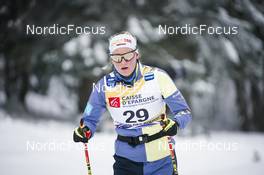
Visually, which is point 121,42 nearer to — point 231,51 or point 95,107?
point 95,107

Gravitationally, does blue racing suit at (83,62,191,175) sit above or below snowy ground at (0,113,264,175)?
above

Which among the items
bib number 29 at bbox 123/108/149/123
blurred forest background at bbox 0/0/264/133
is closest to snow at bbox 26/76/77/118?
blurred forest background at bbox 0/0/264/133

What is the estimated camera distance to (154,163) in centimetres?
419

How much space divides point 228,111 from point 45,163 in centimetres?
813

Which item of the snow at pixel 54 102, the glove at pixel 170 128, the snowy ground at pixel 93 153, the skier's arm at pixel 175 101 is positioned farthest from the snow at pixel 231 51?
the glove at pixel 170 128

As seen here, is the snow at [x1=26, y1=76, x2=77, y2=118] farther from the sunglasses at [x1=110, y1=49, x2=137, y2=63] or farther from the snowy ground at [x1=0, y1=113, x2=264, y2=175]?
the sunglasses at [x1=110, y1=49, x2=137, y2=63]

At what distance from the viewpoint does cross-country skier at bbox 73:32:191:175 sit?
4172 millimetres

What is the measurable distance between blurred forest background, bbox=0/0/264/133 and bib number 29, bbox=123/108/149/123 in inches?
246

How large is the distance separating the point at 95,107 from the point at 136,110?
0.34 m

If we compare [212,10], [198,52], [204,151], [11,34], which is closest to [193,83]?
[198,52]

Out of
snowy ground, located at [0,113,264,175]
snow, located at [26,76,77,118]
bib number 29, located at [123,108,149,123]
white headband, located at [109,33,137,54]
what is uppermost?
white headband, located at [109,33,137,54]

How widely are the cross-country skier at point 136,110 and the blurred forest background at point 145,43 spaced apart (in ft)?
20.1

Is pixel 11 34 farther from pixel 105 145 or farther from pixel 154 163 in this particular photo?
pixel 154 163

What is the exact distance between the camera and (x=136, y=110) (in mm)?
4250
